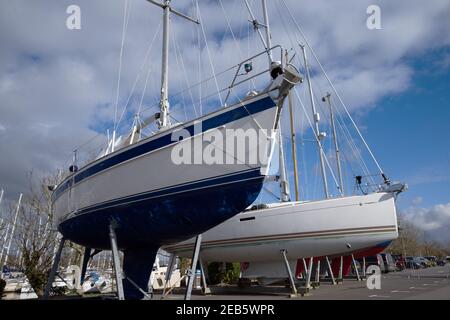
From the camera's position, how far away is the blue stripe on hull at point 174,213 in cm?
637

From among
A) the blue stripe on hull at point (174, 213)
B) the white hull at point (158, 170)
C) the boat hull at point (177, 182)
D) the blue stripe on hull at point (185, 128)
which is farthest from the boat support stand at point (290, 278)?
the blue stripe on hull at point (185, 128)

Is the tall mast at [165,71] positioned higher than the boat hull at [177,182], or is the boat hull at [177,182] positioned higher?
the tall mast at [165,71]

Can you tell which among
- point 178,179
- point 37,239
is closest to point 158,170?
point 178,179

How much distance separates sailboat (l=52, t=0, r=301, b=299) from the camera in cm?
615

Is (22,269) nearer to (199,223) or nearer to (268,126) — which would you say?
(199,223)

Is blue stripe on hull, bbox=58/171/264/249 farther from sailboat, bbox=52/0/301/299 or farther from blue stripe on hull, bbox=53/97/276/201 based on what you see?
blue stripe on hull, bbox=53/97/276/201

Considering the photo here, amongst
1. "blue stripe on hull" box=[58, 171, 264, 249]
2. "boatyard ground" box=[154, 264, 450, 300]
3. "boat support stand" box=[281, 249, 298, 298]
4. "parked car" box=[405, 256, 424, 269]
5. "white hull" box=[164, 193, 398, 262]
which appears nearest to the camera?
"blue stripe on hull" box=[58, 171, 264, 249]

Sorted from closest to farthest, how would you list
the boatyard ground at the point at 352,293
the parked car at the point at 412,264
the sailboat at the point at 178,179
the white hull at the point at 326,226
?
the sailboat at the point at 178,179 < the boatyard ground at the point at 352,293 < the white hull at the point at 326,226 < the parked car at the point at 412,264

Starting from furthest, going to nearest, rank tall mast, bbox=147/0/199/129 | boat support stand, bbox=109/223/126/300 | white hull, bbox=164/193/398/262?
white hull, bbox=164/193/398/262, tall mast, bbox=147/0/199/129, boat support stand, bbox=109/223/126/300

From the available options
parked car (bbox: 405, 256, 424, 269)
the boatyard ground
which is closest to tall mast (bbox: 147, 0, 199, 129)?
the boatyard ground

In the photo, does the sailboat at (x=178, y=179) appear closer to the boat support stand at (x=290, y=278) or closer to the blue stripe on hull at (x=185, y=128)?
the blue stripe on hull at (x=185, y=128)

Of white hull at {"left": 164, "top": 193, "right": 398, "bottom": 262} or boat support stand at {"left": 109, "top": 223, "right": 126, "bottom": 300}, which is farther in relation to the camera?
white hull at {"left": 164, "top": 193, "right": 398, "bottom": 262}

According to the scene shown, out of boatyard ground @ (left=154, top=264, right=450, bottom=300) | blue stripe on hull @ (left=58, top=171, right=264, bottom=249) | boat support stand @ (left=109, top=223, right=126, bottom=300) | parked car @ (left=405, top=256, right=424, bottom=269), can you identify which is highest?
blue stripe on hull @ (left=58, top=171, right=264, bottom=249)
